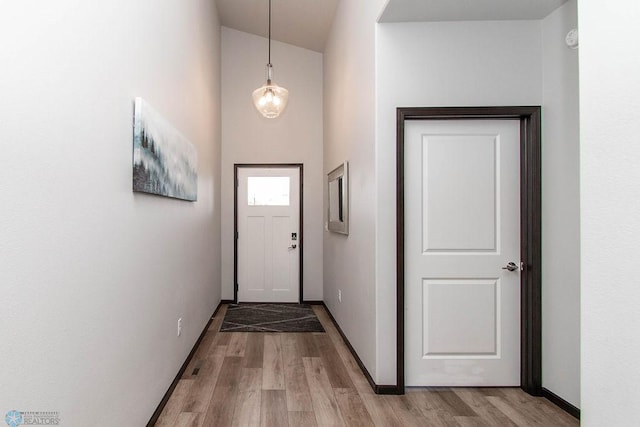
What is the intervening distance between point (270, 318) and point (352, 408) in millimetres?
2477

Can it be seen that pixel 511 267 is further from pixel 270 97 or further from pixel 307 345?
pixel 270 97

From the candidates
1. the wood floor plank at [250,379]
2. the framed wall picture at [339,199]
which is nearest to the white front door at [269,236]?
the framed wall picture at [339,199]

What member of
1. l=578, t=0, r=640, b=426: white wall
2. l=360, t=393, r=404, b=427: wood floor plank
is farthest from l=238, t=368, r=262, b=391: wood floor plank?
l=578, t=0, r=640, b=426: white wall

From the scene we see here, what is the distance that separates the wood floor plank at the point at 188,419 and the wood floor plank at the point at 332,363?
971 millimetres

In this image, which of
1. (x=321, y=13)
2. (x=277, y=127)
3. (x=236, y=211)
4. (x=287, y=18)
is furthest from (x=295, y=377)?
(x=287, y=18)

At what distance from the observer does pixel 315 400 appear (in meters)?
2.64

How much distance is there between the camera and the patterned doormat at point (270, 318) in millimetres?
4422

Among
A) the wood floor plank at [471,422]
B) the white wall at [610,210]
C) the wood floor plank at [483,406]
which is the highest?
the white wall at [610,210]

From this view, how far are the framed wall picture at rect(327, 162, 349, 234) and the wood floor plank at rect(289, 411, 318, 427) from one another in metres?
1.79

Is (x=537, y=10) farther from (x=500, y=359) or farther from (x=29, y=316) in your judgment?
(x=29, y=316)

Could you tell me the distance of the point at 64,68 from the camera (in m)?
1.31

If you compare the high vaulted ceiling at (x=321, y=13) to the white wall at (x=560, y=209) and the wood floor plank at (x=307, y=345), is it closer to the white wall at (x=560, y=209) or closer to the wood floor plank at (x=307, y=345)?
the white wall at (x=560, y=209)

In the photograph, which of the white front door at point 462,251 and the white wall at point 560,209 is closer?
Answer: the white wall at point 560,209

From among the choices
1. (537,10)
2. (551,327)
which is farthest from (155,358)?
(537,10)
